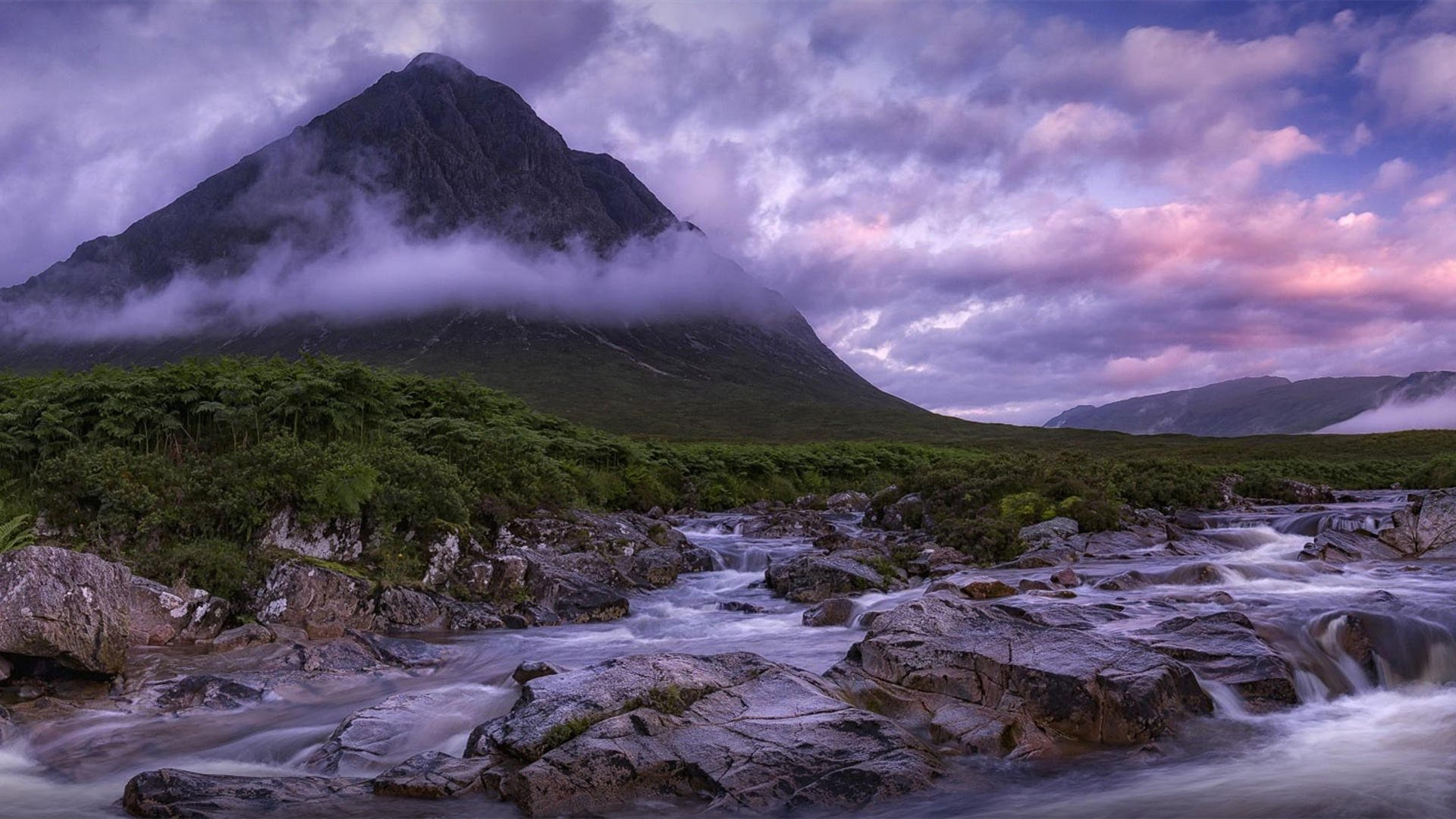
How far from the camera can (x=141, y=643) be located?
13922mm

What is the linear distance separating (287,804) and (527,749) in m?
2.12

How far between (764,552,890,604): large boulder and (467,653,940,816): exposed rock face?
9812 millimetres

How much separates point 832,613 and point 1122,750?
7810 mm

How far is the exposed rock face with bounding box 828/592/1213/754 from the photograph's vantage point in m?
9.55

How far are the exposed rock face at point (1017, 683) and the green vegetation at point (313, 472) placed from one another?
10756 mm

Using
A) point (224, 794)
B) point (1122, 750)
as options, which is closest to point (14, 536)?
point (224, 794)

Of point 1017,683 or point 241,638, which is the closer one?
point 1017,683

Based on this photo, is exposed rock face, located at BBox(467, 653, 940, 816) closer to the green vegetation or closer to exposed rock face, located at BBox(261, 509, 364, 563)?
the green vegetation

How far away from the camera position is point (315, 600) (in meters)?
15.8

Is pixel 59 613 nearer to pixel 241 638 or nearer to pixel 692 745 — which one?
pixel 241 638

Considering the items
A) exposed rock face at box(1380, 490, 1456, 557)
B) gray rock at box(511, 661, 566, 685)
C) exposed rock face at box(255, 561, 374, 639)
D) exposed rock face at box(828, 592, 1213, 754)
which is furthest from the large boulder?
exposed rock face at box(1380, 490, 1456, 557)

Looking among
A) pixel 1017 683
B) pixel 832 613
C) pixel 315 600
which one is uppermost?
pixel 315 600

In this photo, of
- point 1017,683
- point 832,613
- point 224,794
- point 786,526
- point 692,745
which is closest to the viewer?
point 224,794

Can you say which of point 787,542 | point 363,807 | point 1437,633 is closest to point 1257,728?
point 1437,633
